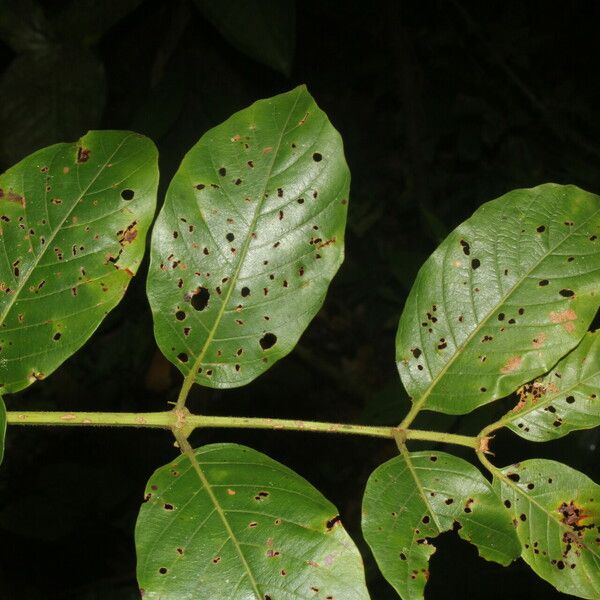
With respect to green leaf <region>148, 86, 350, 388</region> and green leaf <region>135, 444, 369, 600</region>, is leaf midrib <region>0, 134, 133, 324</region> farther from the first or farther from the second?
green leaf <region>135, 444, 369, 600</region>

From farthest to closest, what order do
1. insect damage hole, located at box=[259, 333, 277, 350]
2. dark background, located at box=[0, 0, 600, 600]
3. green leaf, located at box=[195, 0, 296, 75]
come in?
dark background, located at box=[0, 0, 600, 600] → green leaf, located at box=[195, 0, 296, 75] → insect damage hole, located at box=[259, 333, 277, 350]

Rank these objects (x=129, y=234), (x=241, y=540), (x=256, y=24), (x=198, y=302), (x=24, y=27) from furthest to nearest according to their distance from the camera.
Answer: (x=24, y=27) < (x=256, y=24) < (x=198, y=302) < (x=129, y=234) < (x=241, y=540)

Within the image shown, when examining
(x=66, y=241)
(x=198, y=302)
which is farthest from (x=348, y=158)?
(x=66, y=241)

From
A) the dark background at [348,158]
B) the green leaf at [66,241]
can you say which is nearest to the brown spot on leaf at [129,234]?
the green leaf at [66,241]

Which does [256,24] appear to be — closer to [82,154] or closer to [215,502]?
[82,154]

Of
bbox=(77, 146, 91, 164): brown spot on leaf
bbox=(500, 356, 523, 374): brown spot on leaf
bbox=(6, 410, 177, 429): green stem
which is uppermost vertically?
bbox=(77, 146, 91, 164): brown spot on leaf

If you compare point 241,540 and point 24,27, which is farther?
point 24,27

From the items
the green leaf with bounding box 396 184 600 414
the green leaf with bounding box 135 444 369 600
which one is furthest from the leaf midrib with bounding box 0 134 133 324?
the green leaf with bounding box 396 184 600 414
